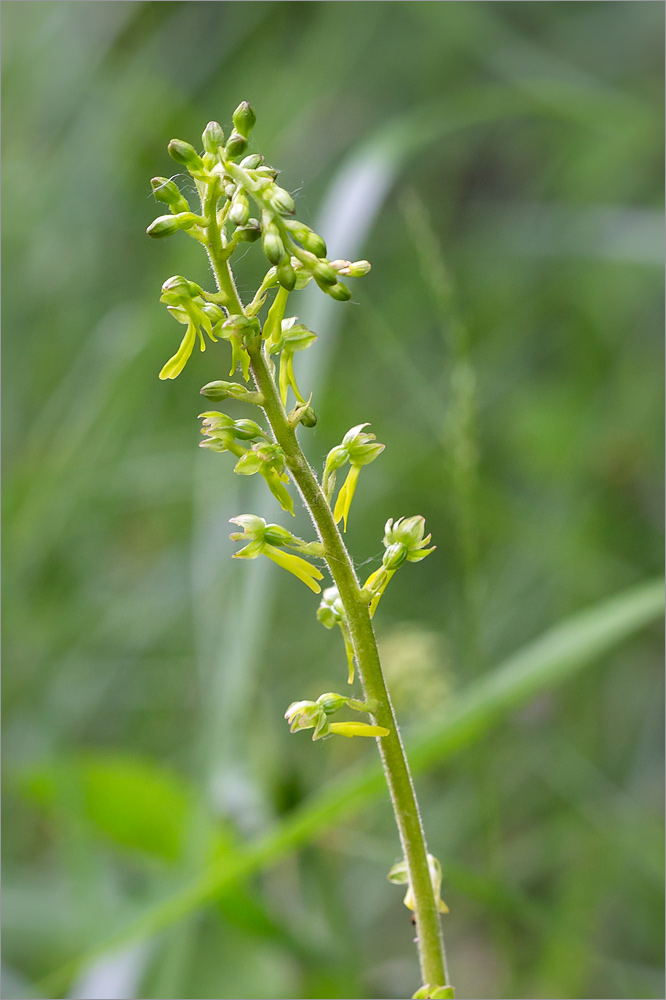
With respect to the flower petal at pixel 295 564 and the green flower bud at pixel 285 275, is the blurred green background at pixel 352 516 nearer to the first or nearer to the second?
the flower petal at pixel 295 564

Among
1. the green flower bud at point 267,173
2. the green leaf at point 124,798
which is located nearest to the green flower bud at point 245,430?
the green flower bud at point 267,173

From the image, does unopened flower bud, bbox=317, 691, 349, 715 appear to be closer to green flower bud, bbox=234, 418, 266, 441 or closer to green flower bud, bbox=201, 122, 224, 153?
green flower bud, bbox=234, 418, 266, 441

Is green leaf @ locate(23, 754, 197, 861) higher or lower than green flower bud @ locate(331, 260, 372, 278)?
lower

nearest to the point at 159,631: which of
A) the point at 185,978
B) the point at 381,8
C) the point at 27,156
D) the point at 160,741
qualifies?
the point at 160,741

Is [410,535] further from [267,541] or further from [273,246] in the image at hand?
[273,246]

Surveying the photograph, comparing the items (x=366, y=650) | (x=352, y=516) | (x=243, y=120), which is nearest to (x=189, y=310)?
(x=243, y=120)

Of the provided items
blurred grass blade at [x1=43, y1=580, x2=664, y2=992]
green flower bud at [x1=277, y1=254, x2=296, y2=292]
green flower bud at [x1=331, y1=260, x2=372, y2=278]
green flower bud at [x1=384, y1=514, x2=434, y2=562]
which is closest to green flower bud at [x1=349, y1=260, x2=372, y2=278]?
green flower bud at [x1=331, y1=260, x2=372, y2=278]

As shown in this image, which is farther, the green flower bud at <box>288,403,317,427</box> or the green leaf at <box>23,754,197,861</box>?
the green leaf at <box>23,754,197,861</box>
